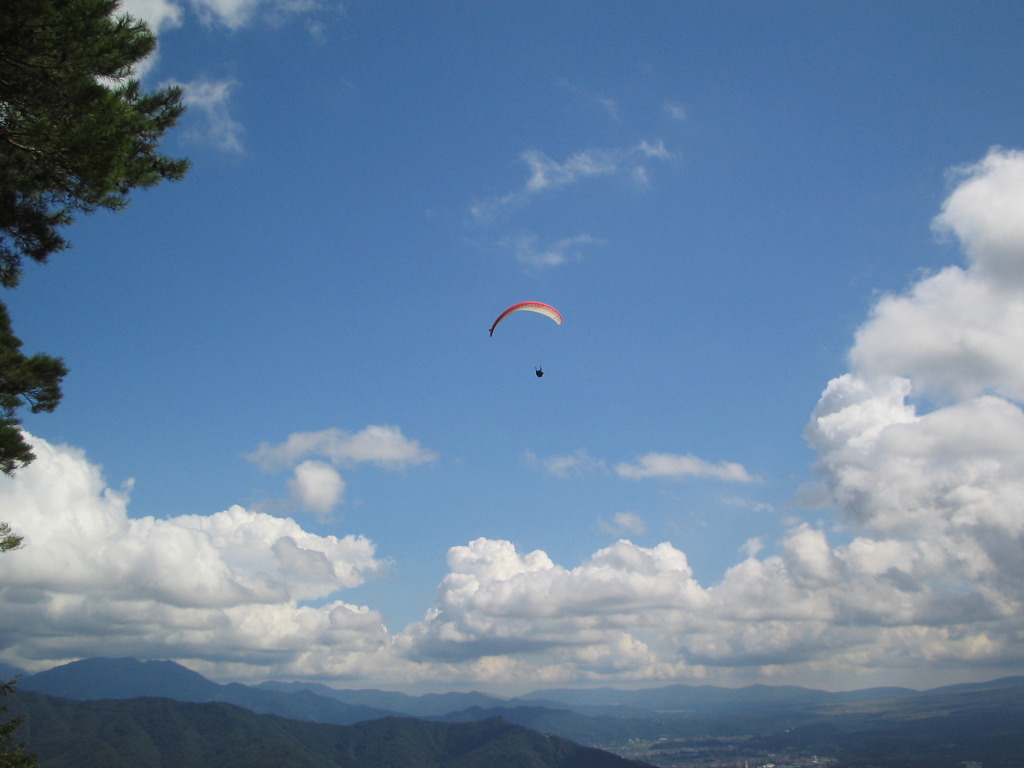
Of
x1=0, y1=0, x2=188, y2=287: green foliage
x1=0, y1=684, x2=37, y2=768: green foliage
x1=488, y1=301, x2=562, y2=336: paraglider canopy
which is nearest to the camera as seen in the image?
x1=0, y1=0, x2=188, y2=287: green foliage

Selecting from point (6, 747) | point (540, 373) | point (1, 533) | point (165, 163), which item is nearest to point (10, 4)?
point (165, 163)

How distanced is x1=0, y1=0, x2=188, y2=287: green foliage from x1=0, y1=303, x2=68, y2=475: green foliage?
4.02 metres

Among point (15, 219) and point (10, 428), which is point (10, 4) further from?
point (10, 428)

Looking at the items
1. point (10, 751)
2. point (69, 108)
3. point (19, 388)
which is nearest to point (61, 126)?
point (69, 108)

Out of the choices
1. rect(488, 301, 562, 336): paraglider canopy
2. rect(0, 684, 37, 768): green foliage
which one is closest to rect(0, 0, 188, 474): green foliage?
rect(0, 684, 37, 768): green foliage

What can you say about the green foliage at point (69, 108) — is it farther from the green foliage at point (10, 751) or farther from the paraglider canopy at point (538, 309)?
the paraglider canopy at point (538, 309)

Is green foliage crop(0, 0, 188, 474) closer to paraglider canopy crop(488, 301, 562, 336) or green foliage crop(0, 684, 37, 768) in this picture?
green foliage crop(0, 684, 37, 768)

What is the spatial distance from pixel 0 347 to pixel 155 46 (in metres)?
10.4

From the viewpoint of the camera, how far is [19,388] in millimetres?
20141

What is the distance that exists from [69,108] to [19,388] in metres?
8.75

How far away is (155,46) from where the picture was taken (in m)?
19.2

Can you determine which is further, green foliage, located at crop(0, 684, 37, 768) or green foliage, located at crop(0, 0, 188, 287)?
green foliage, located at crop(0, 684, 37, 768)

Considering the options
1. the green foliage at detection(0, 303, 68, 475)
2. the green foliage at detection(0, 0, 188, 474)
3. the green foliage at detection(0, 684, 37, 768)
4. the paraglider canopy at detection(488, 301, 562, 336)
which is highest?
the paraglider canopy at detection(488, 301, 562, 336)

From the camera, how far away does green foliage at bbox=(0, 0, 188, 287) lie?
1650 centimetres
